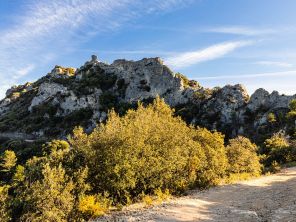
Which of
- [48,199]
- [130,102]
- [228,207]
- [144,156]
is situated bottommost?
[228,207]

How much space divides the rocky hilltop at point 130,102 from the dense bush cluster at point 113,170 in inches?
1934

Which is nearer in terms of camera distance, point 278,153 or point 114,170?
point 114,170

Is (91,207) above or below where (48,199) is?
below

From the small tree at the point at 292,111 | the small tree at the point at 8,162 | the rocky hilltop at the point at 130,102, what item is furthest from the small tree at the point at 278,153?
the small tree at the point at 8,162

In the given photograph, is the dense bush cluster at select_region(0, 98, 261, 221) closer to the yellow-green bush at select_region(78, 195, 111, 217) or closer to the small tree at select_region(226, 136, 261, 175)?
the yellow-green bush at select_region(78, 195, 111, 217)

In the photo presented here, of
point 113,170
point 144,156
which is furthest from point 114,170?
point 144,156

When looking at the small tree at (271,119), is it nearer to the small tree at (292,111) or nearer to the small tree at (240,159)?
the small tree at (292,111)

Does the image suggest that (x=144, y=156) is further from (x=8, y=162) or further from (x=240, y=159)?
(x=8, y=162)

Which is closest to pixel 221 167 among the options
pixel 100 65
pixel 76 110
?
pixel 76 110

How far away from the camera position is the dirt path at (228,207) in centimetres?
2009

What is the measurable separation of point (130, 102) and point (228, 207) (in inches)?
3841

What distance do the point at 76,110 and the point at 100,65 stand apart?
120 ft

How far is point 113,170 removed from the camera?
2322cm

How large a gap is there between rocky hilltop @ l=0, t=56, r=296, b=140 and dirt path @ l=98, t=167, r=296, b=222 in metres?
50.0
